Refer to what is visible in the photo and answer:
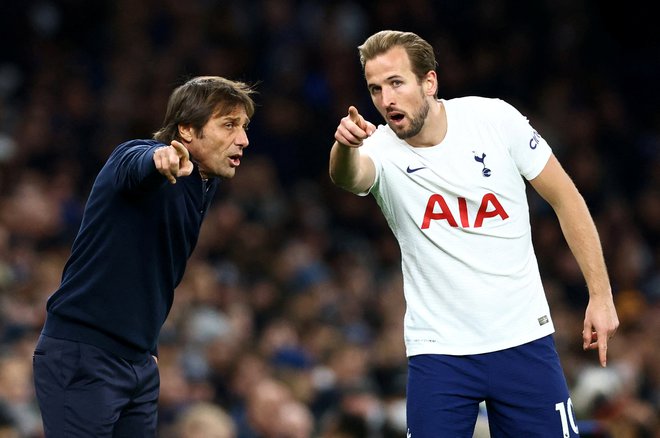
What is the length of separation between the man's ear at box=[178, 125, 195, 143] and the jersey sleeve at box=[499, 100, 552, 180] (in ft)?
4.09

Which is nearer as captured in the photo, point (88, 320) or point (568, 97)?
point (88, 320)

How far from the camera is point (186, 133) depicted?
14.8 ft

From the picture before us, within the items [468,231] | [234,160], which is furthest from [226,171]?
[468,231]

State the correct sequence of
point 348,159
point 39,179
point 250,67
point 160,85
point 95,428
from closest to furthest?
point 95,428
point 348,159
point 39,179
point 160,85
point 250,67

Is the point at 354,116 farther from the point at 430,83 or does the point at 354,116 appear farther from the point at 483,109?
the point at 483,109

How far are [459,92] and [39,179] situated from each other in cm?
502

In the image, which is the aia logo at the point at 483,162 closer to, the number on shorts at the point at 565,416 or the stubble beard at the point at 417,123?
the stubble beard at the point at 417,123

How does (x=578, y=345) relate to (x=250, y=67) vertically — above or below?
below

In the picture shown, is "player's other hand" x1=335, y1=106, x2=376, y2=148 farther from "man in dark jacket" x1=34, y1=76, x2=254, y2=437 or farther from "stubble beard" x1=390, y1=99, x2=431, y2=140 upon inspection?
"man in dark jacket" x1=34, y1=76, x2=254, y2=437

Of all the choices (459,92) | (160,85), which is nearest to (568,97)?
(459,92)

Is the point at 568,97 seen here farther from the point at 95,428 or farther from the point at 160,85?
the point at 95,428

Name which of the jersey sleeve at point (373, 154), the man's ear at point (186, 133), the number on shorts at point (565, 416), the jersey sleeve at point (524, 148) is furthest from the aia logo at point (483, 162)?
the man's ear at point (186, 133)

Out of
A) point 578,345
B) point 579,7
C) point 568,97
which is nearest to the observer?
point 578,345

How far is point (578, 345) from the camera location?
10219 mm
